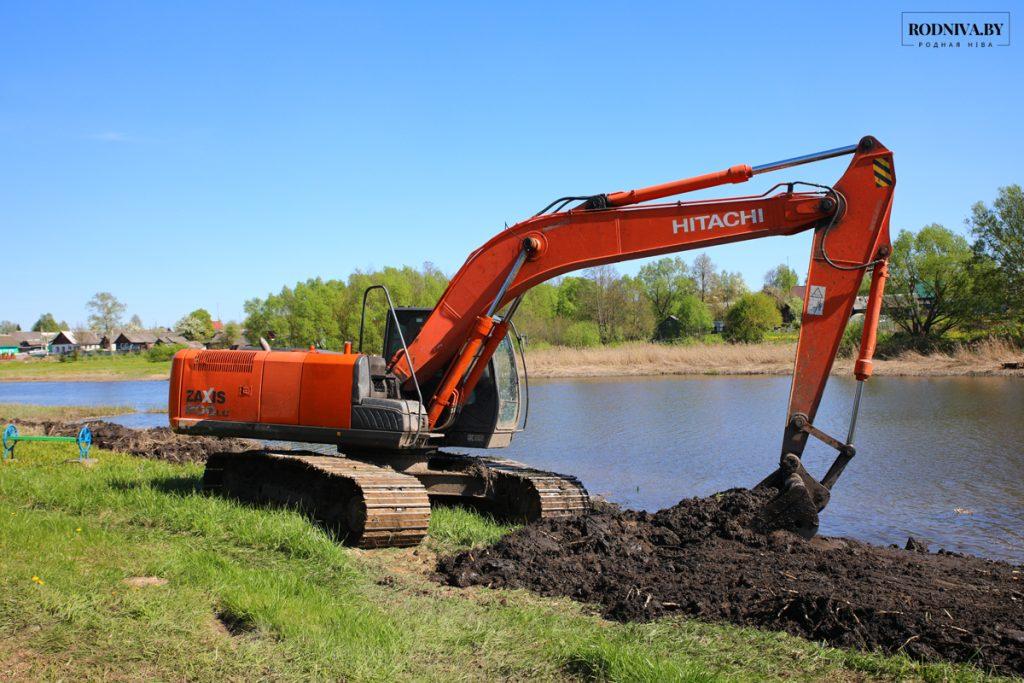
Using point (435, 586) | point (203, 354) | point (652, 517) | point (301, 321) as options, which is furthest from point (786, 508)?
point (301, 321)

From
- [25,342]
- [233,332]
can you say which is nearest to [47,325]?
[25,342]

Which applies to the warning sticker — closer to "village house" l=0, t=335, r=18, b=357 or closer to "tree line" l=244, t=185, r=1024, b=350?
"tree line" l=244, t=185, r=1024, b=350

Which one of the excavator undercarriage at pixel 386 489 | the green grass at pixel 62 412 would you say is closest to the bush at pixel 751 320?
the green grass at pixel 62 412

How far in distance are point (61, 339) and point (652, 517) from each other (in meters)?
146

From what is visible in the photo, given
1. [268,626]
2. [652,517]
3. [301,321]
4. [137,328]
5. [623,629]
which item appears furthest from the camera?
[137,328]

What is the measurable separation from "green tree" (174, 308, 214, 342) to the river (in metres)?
75.3

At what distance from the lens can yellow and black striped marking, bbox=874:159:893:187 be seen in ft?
24.8

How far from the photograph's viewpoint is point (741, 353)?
44.8 m

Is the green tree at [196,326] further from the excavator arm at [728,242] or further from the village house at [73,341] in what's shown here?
the excavator arm at [728,242]

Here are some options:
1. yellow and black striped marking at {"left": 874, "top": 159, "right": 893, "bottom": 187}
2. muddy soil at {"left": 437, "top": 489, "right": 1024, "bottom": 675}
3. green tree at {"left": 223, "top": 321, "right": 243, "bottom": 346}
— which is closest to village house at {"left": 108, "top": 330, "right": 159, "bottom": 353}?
green tree at {"left": 223, "top": 321, "right": 243, "bottom": 346}

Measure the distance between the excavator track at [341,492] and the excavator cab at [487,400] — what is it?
1383mm

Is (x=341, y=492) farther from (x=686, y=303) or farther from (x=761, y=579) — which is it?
(x=686, y=303)

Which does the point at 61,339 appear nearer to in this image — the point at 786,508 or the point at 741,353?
the point at 741,353

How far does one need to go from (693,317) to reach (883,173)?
215ft
